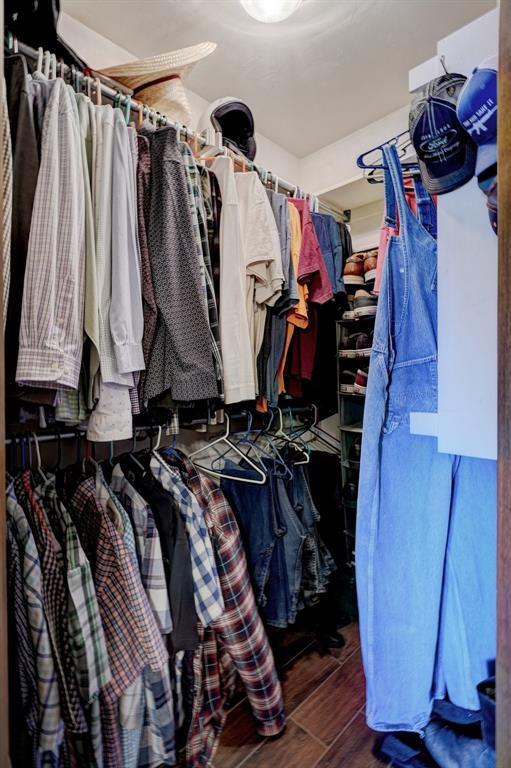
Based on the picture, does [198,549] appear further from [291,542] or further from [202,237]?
[202,237]

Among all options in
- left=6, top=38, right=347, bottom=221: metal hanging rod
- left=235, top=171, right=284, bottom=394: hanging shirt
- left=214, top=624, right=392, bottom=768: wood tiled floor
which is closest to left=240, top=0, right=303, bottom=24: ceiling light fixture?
left=6, top=38, right=347, bottom=221: metal hanging rod

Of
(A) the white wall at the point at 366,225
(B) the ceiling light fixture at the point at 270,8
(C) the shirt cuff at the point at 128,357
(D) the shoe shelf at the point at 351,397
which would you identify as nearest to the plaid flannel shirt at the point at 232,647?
(C) the shirt cuff at the point at 128,357

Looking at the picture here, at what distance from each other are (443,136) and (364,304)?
44.8 inches

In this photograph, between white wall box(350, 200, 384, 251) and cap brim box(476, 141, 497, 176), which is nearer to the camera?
cap brim box(476, 141, 497, 176)

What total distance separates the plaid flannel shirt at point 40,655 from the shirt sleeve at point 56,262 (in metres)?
0.39

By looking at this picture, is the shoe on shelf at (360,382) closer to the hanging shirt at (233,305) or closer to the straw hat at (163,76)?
the hanging shirt at (233,305)

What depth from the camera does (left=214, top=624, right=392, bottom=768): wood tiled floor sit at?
1.10m

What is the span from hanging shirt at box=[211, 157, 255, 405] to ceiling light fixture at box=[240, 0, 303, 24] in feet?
1.79

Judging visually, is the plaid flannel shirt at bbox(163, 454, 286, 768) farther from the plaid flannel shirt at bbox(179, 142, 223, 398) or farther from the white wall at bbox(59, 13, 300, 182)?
A: the white wall at bbox(59, 13, 300, 182)

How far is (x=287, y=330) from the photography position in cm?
144

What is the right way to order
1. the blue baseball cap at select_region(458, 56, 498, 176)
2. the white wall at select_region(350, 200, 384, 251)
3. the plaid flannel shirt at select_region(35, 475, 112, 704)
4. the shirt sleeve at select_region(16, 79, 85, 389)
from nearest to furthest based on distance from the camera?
the blue baseball cap at select_region(458, 56, 498, 176)
the shirt sleeve at select_region(16, 79, 85, 389)
the plaid flannel shirt at select_region(35, 475, 112, 704)
the white wall at select_region(350, 200, 384, 251)

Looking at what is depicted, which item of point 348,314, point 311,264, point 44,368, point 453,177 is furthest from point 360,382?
point 44,368

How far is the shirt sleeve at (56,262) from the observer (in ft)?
2.38

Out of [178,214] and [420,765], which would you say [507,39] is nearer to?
[178,214]
